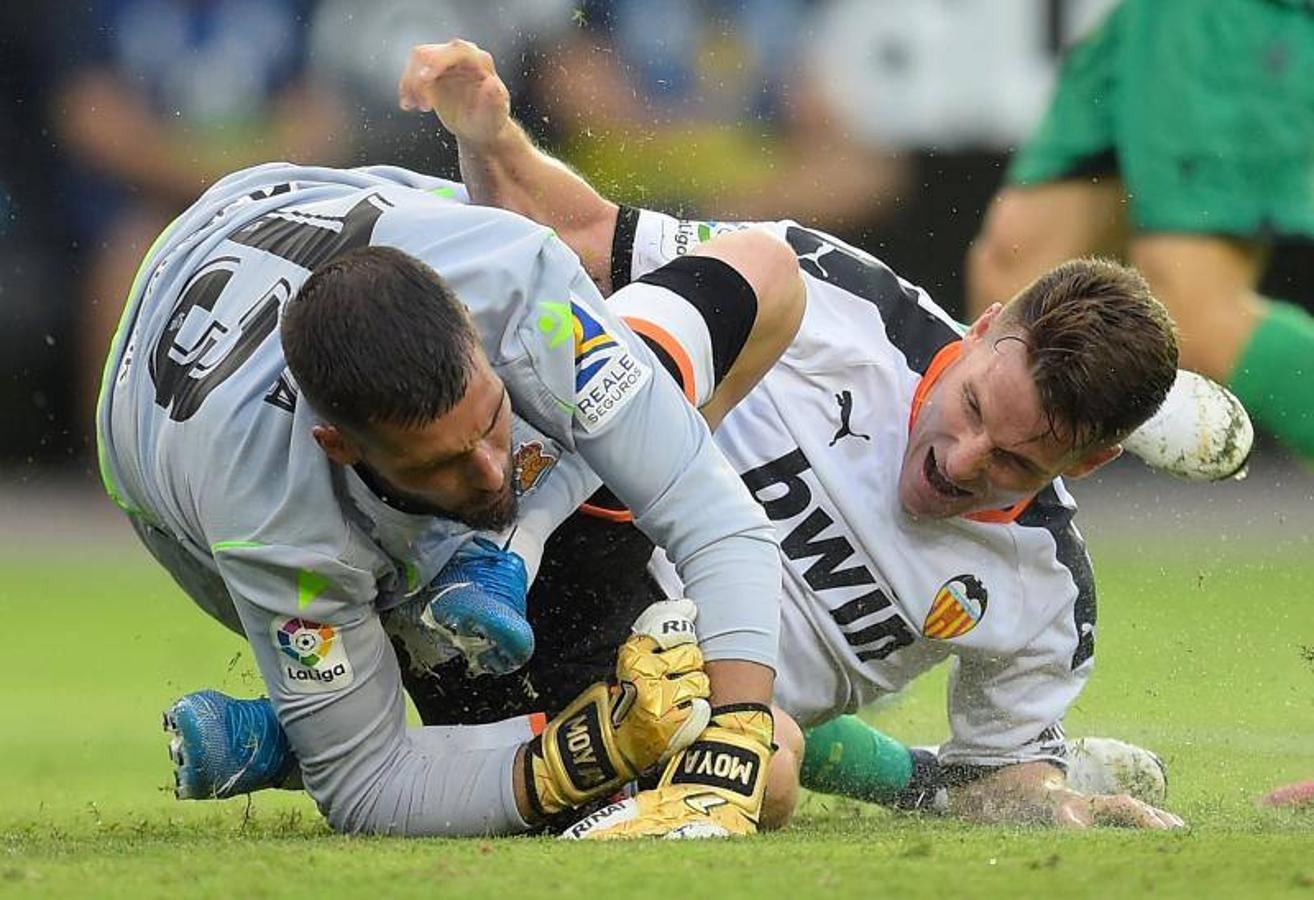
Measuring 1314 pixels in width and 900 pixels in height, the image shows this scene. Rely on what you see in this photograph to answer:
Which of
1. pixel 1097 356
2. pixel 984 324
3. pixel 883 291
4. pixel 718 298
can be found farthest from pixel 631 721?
pixel 883 291

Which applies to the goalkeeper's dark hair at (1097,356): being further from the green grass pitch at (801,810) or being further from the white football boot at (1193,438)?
the green grass pitch at (801,810)

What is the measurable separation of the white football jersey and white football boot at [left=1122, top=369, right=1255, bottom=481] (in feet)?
1.13

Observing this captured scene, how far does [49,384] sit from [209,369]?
23.3 ft

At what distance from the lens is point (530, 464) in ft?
11.6

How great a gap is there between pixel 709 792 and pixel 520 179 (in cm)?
176

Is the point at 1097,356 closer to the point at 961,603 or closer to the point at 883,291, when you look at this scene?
the point at 961,603

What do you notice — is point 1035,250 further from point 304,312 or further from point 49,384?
point 304,312

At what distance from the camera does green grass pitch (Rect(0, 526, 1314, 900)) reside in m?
2.76

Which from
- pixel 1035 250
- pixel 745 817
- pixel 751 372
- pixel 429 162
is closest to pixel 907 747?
pixel 751 372

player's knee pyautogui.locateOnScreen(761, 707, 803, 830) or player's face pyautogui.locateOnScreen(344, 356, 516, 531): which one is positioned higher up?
player's face pyautogui.locateOnScreen(344, 356, 516, 531)

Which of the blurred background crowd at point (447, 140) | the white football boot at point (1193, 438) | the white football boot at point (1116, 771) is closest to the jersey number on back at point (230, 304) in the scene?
the white football boot at point (1193, 438)

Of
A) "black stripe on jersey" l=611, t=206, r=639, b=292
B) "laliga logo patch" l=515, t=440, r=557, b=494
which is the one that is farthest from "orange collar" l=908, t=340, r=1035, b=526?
"laliga logo patch" l=515, t=440, r=557, b=494

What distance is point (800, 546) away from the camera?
4.17m

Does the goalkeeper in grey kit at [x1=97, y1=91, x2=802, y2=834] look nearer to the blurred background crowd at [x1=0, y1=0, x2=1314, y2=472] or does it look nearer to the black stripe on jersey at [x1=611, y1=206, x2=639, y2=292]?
the black stripe on jersey at [x1=611, y1=206, x2=639, y2=292]
